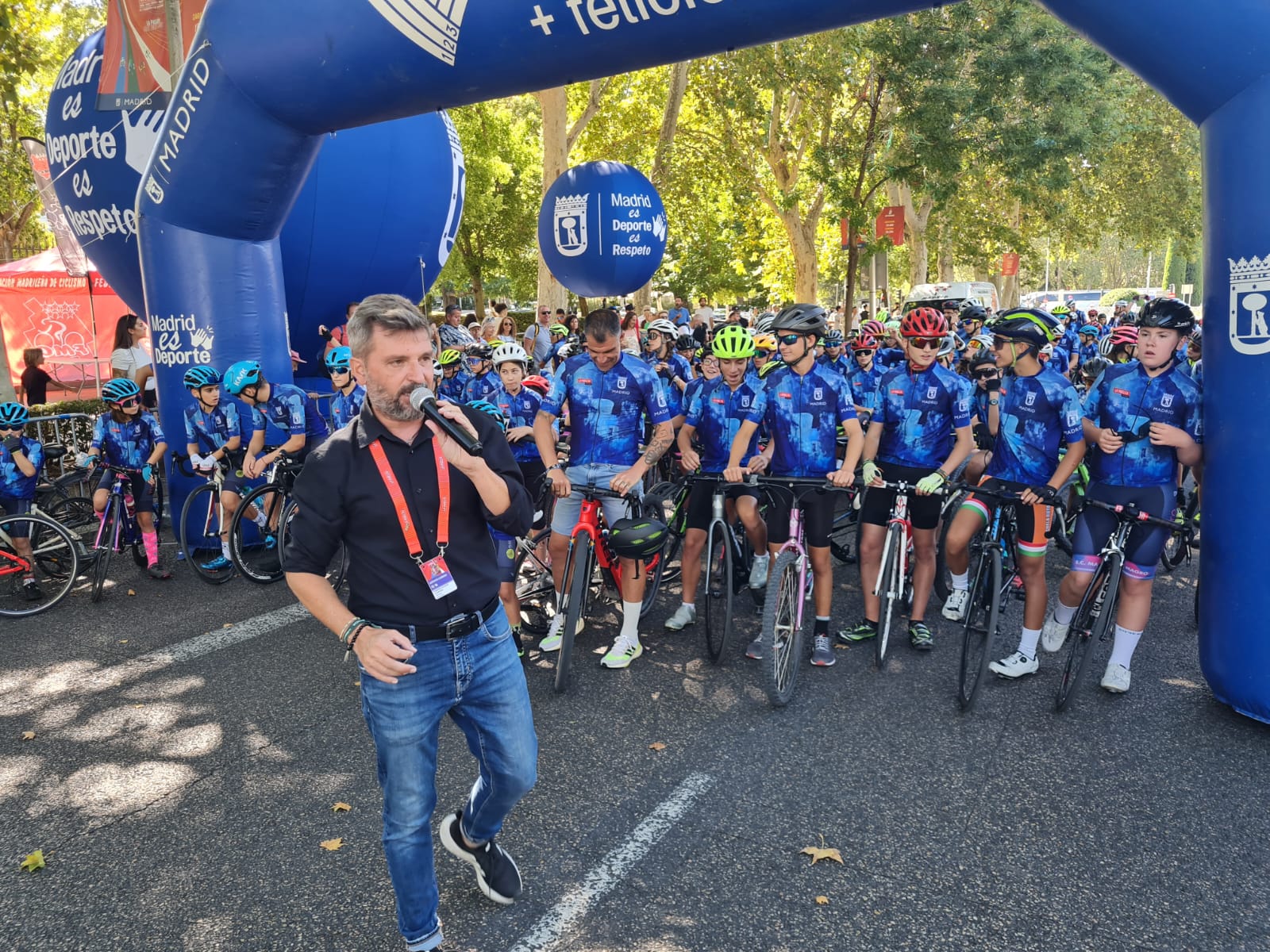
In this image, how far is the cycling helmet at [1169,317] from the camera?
5.04 meters

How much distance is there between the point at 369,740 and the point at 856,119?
2081 centimetres

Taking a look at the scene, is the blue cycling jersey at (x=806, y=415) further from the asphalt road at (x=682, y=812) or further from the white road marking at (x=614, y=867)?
the white road marking at (x=614, y=867)

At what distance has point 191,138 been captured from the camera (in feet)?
24.9

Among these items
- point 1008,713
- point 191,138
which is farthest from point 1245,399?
point 191,138

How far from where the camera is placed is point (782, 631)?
5.29 meters

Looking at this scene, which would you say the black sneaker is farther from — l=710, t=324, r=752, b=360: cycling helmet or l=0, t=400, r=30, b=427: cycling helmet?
l=0, t=400, r=30, b=427: cycling helmet

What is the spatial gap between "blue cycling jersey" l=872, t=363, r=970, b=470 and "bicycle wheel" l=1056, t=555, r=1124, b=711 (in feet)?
4.22

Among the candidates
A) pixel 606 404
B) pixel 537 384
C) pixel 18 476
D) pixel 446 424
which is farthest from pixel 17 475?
pixel 446 424

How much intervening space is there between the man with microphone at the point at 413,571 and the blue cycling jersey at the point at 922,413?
3832 millimetres

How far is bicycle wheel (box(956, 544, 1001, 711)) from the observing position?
16.5 ft

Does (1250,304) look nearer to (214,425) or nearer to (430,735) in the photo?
(430,735)

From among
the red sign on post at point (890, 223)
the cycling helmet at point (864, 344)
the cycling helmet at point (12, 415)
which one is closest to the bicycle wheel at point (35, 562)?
the cycling helmet at point (12, 415)

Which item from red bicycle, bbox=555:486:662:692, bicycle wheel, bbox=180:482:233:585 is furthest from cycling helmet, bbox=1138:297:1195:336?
bicycle wheel, bbox=180:482:233:585

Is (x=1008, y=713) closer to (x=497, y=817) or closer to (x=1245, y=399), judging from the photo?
(x=1245, y=399)
